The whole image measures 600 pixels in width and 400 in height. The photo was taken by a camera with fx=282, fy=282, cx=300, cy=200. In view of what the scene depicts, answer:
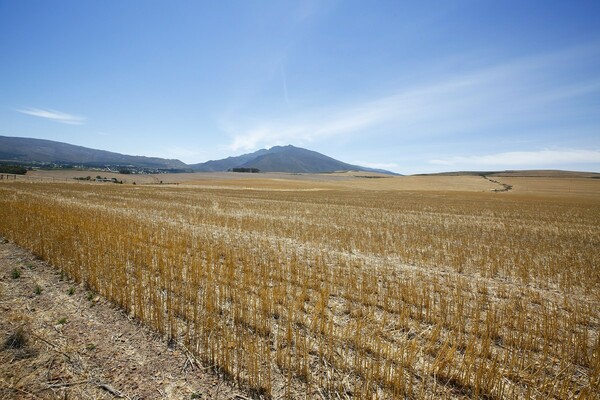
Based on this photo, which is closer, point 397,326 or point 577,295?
point 397,326

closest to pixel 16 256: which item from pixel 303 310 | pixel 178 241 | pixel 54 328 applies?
pixel 178 241

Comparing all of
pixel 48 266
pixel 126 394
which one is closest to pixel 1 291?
pixel 48 266

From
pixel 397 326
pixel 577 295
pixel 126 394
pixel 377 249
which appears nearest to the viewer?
pixel 126 394

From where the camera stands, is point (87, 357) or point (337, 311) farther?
point (337, 311)

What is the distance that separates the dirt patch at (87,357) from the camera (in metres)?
3.88

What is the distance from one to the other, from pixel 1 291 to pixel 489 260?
16.0 metres

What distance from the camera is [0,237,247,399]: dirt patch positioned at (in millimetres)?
3877

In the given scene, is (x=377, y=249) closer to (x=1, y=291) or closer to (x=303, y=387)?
(x=303, y=387)

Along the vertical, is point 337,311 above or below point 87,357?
below

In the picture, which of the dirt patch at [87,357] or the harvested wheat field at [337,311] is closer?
the dirt patch at [87,357]

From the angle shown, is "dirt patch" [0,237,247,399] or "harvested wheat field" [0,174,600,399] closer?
"dirt patch" [0,237,247,399]

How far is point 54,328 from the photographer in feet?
17.5

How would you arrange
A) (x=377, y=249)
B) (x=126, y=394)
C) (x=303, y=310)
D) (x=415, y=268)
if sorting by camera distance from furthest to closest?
(x=377, y=249) → (x=415, y=268) → (x=303, y=310) → (x=126, y=394)

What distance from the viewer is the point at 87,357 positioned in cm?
453
